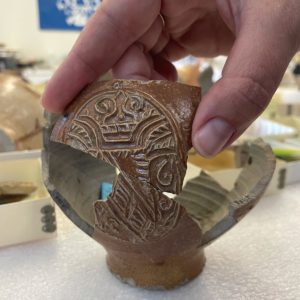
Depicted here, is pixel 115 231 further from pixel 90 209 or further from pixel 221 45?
pixel 221 45

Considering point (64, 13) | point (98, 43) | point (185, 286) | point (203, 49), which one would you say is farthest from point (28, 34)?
point (185, 286)

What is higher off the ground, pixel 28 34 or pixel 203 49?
pixel 203 49

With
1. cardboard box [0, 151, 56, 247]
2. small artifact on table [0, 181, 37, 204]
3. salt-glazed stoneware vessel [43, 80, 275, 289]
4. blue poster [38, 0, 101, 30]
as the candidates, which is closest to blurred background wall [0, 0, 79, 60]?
blue poster [38, 0, 101, 30]

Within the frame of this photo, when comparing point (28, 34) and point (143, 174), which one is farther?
point (28, 34)

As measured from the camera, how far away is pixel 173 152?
16.7 inches

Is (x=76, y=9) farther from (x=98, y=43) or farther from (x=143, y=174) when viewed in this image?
(x=143, y=174)

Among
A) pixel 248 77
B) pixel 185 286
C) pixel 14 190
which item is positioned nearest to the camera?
pixel 248 77

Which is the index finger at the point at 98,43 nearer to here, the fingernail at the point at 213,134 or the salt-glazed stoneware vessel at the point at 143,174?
the salt-glazed stoneware vessel at the point at 143,174

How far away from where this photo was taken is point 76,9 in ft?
8.67

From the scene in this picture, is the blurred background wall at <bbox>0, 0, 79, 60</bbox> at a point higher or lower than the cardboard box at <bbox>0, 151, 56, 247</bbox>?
lower

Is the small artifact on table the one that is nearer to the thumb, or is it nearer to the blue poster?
the thumb

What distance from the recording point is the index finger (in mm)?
532

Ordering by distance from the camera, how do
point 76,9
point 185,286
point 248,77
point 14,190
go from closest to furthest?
point 248,77 < point 185,286 < point 14,190 < point 76,9

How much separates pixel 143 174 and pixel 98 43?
215 mm
